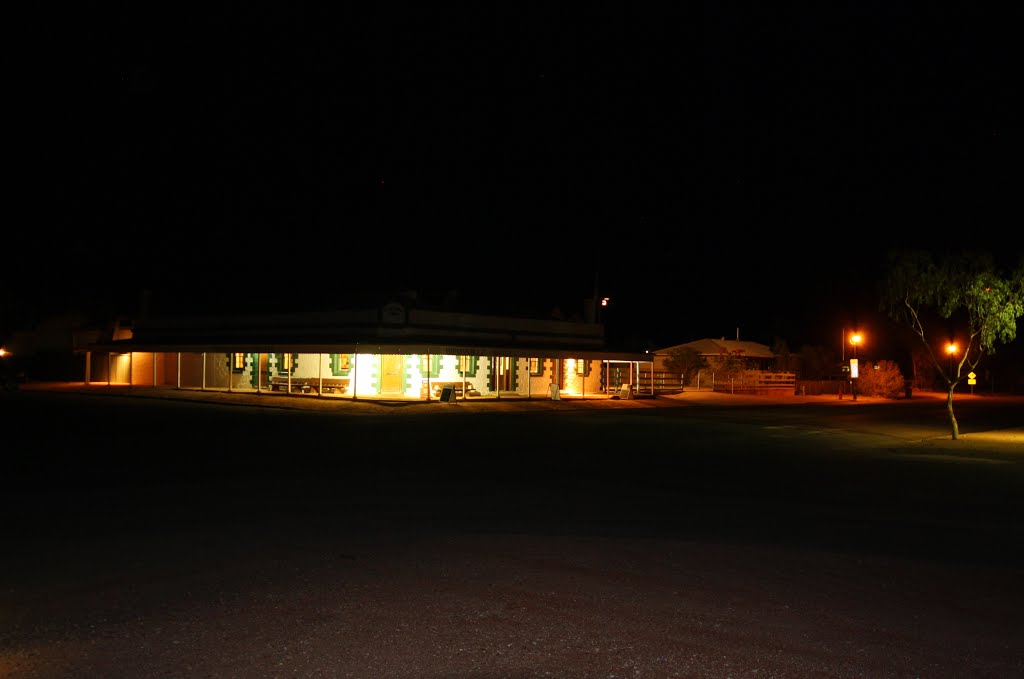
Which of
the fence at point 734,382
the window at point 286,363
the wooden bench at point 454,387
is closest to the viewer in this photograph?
the wooden bench at point 454,387

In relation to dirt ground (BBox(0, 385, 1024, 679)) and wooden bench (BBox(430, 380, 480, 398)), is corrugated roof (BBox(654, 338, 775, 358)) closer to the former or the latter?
wooden bench (BBox(430, 380, 480, 398))

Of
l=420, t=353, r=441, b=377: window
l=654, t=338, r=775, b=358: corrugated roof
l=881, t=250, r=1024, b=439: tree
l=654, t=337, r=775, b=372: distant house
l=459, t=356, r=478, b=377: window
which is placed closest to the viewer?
l=881, t=250, r=1024, b=439: tree

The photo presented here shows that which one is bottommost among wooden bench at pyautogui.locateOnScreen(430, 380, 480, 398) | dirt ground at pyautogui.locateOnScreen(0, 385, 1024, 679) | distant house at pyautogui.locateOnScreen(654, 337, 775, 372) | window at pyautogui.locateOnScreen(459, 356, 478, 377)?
dirt ground at pyautogui.locateOnScreen(0, 385, 1024, 679)

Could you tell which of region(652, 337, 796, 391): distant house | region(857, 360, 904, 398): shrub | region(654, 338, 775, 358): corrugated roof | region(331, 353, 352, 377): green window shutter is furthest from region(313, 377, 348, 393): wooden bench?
region(857, 360, 904, 398): shrub

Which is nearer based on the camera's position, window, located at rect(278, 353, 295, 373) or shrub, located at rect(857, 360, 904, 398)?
window, located at rect(278, 353, 295, 373)

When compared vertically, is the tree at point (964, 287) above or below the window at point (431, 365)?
above

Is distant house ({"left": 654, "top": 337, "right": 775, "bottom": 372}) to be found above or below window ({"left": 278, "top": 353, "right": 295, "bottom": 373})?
above

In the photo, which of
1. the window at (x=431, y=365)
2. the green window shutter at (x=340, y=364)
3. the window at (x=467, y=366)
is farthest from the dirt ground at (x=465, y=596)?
the window at (x=467, y=366)

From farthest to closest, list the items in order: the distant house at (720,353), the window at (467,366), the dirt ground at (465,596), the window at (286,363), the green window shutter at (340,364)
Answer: the distant house at (720,353) < the window at (286,363) < the window at (467,366) < the green window shutter at (340,364) < the dirt ground at (465,596)

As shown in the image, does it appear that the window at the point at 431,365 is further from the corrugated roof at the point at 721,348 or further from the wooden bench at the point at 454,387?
the corrugated roof at the point at 721,348

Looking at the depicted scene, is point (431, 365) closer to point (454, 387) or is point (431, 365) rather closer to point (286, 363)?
point (454, 387)

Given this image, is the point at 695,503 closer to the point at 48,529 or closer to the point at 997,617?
the point at 997,617

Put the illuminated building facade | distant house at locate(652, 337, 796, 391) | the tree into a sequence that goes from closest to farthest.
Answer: the tree < the illuminated building facade < distant house at locate(652, 337, 796, 391)

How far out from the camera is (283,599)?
7.00m
